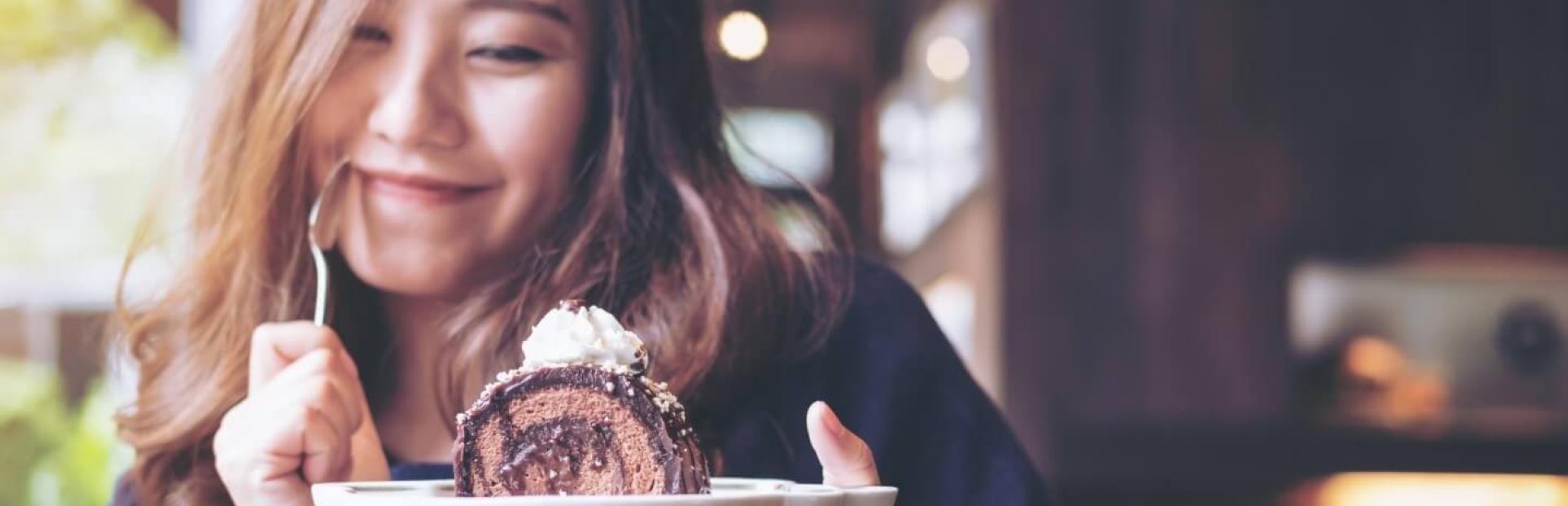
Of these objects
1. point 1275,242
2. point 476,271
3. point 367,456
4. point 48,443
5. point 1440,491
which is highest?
point 476,271

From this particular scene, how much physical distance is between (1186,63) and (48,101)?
2784 millimetres

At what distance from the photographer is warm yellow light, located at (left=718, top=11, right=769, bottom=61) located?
154 centimetres

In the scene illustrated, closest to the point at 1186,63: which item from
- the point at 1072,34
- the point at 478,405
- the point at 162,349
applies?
the point at 1072,34

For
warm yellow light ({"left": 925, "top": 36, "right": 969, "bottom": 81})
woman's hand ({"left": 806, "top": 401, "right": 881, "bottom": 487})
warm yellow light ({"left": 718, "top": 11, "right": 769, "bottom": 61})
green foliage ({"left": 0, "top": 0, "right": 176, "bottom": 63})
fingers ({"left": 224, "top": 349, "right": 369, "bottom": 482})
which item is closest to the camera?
woman's hand ({"left": 806, "top": 401, "right": 881, "bottom": 487})

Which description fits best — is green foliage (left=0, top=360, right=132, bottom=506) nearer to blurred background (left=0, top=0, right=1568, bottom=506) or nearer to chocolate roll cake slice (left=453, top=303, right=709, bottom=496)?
blurred background (left=0, top=0, right=1568, bottom=506)

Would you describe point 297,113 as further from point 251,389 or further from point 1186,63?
point 1186,63

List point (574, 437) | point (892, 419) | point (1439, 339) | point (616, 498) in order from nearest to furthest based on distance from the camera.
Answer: point (616, 498), point (574, 437), point (892, 419), point (1439, 339)

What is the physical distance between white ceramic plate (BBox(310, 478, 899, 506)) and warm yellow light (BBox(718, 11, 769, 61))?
652mm

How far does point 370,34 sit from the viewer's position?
1.15 m

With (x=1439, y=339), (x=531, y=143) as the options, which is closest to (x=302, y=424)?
(x=531, y=143)

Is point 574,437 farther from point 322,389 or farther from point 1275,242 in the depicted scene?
point 1275,242

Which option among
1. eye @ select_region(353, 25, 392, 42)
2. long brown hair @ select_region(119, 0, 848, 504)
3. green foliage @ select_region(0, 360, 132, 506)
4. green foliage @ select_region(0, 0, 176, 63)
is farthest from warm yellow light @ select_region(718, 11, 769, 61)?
green foliage @ select_region(0, 360, 132, 506)

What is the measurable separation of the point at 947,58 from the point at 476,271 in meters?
4.34

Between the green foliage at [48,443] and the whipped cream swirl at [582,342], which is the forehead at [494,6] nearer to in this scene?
the whipped cream swirl at [582,342]
